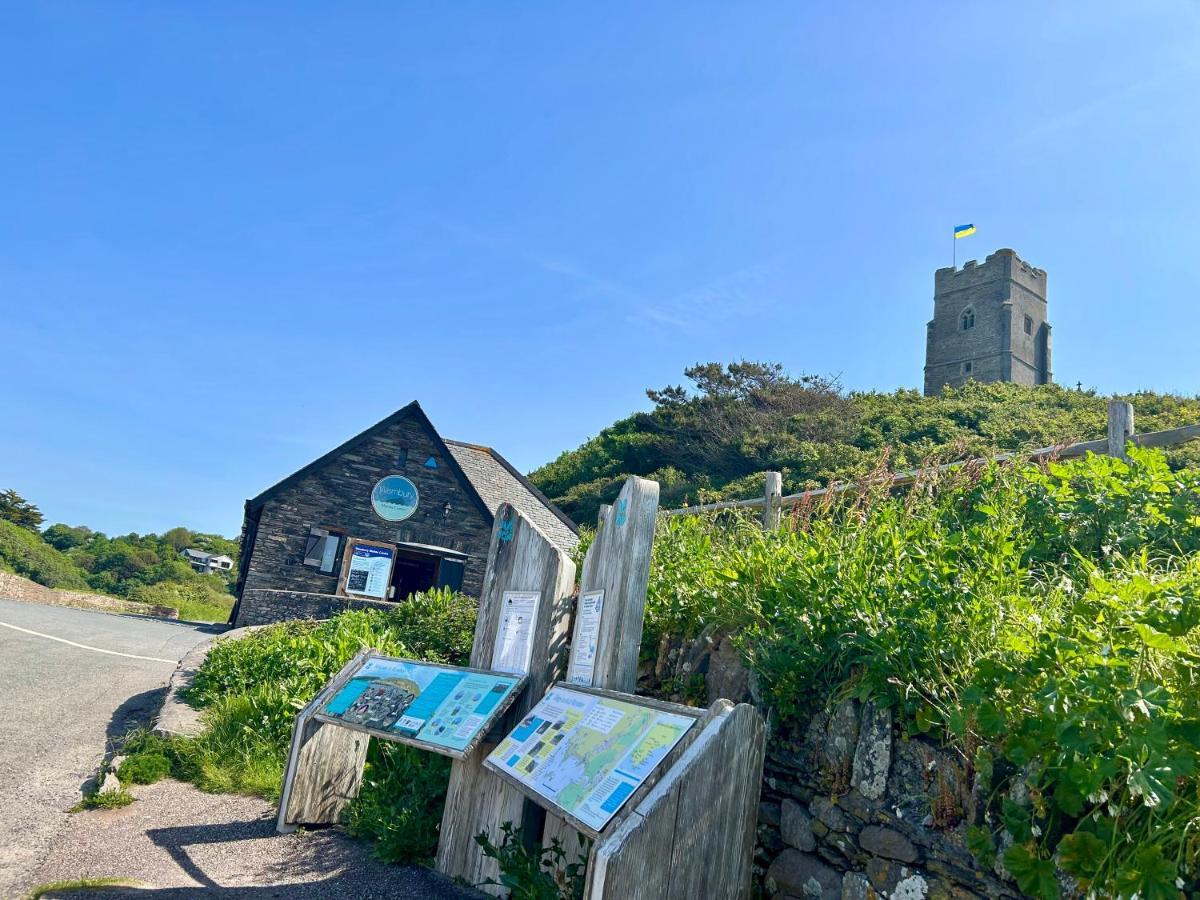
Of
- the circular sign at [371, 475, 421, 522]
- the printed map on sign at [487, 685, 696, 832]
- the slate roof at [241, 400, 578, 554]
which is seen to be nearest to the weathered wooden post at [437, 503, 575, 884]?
the printed map on sign at [487, 685, 696, 832]

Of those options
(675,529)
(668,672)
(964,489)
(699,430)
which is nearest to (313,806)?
(668,672)

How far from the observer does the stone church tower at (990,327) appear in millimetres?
47344

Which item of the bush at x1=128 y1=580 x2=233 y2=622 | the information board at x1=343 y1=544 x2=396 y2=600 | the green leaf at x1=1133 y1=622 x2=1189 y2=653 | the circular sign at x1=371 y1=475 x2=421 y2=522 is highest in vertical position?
the circular sign at x1=371 y1=475 x2=421 y2=522

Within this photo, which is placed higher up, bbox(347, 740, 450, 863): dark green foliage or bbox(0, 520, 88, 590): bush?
bbox(0, 520, 88, 590): bush

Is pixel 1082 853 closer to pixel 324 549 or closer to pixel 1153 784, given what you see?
pixel 1153 784

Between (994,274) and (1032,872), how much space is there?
53.1 meters

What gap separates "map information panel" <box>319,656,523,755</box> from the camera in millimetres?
4285

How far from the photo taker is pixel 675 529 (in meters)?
6.12

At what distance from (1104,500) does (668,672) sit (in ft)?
7.81

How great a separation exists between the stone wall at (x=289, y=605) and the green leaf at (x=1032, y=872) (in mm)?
13579

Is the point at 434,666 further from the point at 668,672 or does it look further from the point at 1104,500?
the point at 1104,500

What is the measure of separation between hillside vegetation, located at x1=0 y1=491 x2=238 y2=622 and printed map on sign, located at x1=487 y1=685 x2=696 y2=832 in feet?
126

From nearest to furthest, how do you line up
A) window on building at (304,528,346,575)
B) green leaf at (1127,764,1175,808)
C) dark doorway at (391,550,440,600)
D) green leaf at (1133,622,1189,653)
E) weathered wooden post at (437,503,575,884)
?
green leaf at (1127,764,1175,808) → green leaf at (1133,622,1189,653) → weathered wooden post at (437,503,575,884) → window on building at (304,528,346,575) → dark doorway at (391,550,440,600)

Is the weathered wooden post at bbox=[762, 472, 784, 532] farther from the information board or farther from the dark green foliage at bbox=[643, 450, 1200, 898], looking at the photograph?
the information board
